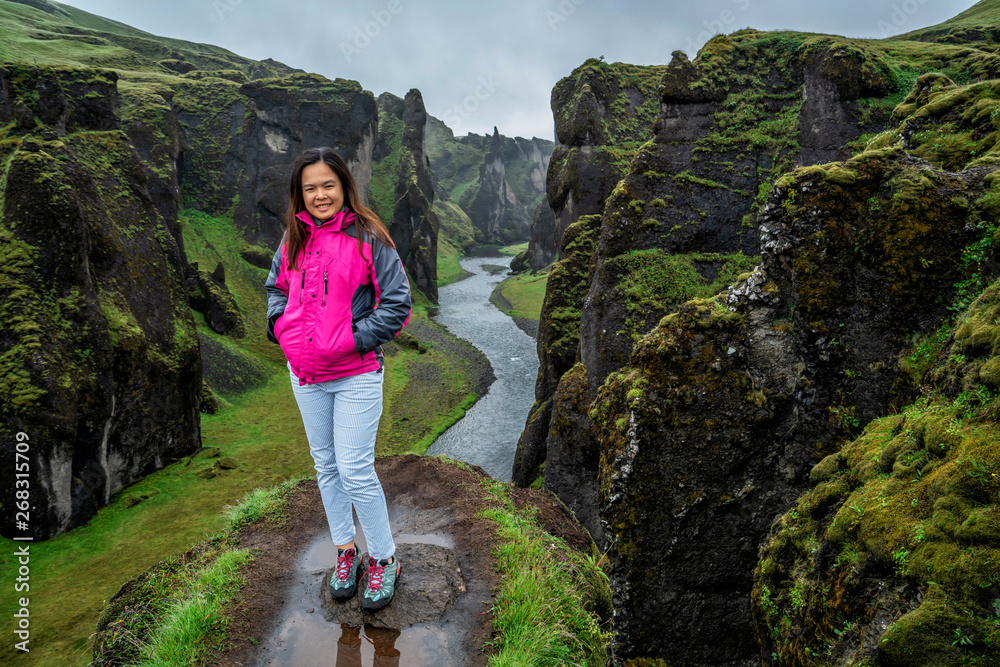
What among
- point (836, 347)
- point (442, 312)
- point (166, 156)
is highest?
point (166, 156)

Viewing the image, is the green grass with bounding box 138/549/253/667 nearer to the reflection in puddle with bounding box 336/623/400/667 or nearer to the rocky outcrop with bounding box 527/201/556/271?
the reflection in puddle with bounding box 336/623/400/667

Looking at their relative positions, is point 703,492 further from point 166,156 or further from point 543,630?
point 166,156

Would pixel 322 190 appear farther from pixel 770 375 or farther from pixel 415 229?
pixel 415 229

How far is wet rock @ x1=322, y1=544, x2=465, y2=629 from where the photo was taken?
4.90 metres

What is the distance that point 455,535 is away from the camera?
6680 mm

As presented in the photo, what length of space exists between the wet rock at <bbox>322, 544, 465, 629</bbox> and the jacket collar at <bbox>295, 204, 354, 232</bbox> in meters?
3.78

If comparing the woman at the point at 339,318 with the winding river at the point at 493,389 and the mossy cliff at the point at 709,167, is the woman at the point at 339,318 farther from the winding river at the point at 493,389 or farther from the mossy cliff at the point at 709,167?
the winding river at the point at 493,389

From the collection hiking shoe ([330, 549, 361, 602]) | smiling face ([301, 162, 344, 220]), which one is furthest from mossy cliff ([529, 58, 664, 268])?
hiking shoe ([330, 549, 361, 602])

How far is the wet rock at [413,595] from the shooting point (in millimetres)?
4898

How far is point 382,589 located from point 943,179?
8710mm

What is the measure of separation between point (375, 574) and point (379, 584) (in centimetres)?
11

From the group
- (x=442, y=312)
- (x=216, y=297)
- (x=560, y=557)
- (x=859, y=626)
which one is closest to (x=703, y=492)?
(x=560, y=557)

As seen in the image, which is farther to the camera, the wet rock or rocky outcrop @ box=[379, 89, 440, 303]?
rocky outcrop @ box=[379, 89, 440, 303]

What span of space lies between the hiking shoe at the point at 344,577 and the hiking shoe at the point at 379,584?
182mm
